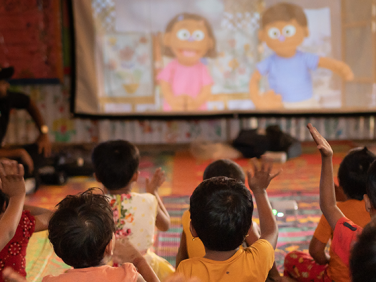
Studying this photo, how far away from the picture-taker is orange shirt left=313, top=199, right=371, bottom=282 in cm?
113

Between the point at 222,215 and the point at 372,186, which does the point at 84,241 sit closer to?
the point at 222,215

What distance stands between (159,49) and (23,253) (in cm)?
288

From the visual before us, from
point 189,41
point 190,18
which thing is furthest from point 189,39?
point 190,18

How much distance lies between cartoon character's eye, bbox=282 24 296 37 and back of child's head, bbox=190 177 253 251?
308 cm

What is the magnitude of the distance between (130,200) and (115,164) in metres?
0.17

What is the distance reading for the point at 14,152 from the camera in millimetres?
2561

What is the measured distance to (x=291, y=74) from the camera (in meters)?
3.64

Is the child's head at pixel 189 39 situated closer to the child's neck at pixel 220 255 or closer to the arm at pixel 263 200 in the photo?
the arm at pixel 263 200

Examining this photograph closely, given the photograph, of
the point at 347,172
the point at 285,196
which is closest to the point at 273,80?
the point at 285,196

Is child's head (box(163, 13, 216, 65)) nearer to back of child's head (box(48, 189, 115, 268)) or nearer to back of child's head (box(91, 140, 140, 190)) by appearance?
back of child's head (box(91, 140, 140, 190))

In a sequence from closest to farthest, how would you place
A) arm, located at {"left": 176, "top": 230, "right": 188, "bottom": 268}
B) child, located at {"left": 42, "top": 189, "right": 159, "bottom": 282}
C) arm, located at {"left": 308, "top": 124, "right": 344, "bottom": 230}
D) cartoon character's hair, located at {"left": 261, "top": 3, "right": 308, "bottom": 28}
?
child, located at {"left": 42, "top": 189, "right": 159, "bottom": 282} → arm, located at {"left": 308, "top": 124, "right": 344, "bottom": 230} → arm, located at {"left": 176, "top": 230, "right": 188, "bottom": 268} → cartoon character's hair, located at {"left": 261, "top": 3, "right": 308, "bottom": 28}

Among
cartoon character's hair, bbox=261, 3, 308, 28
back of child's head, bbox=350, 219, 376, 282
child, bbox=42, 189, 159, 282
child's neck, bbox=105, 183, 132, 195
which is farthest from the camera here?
cartoon character's hair, bbox=261, 3, 308, 28

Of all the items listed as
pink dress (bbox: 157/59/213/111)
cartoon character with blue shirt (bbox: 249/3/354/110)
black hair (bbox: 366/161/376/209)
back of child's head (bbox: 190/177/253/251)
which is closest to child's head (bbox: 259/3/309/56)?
cartoon character with blue shirt (bbox: 249/3/354/110)

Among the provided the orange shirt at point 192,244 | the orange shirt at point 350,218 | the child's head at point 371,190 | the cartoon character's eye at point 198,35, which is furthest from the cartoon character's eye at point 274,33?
the child's head at point 371,190
